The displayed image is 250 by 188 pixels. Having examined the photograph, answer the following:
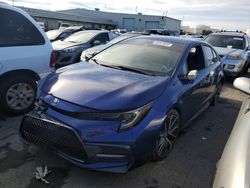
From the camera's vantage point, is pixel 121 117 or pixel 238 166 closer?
pixel 238 166

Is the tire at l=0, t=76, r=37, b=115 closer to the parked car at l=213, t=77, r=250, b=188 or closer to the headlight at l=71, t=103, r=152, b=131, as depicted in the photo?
the headlight at l=71, t=103, r=152, b=131

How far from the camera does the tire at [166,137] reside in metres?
3.27

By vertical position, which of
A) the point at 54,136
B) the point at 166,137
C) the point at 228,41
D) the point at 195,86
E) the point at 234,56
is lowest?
the point at 166,137

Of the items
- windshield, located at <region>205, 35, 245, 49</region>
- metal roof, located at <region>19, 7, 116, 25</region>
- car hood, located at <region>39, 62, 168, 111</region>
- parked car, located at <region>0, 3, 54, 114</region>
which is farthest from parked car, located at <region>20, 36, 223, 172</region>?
metal roof, located at <region>19, 7, 116, 25</region>

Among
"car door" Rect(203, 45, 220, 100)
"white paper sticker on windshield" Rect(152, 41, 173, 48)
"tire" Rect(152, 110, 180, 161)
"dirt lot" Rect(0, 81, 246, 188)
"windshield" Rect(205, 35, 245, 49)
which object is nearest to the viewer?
"dirt lot" Rect(0, 81, 246, 188)

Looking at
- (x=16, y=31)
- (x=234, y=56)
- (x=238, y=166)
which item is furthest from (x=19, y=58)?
(x=234, y=56)

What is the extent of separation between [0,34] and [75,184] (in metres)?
2.86

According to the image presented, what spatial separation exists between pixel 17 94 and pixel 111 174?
2.53m

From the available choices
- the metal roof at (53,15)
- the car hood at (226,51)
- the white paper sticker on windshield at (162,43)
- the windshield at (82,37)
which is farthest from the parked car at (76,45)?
the metal roof at (53,15)

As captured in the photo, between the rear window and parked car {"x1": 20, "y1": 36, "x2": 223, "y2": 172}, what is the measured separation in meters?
1.29

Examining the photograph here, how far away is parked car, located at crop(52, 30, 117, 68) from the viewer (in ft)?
29.3

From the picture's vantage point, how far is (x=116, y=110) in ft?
9.22

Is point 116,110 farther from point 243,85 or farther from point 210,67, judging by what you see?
point 210,67

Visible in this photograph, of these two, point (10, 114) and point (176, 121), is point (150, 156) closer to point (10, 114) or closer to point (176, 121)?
point (176, 121)
